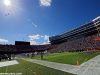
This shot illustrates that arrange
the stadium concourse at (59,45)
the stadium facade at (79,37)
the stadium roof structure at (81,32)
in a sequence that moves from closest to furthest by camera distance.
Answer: the stadium facade at (79,37) → the stadium roof structure at (81,32) → the stadium concourse at (59,45)

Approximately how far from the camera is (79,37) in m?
121

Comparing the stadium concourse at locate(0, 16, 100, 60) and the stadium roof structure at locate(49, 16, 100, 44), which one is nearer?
the stadium roof structure at locate(49, 16, 100, 44)

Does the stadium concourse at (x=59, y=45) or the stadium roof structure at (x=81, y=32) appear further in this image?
the stadium concourse at (x=59, y=45)

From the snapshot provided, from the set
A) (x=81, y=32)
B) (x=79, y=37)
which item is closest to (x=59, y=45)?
(x=79, y=37)

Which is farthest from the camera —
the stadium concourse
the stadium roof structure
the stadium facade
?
the stadium concourse

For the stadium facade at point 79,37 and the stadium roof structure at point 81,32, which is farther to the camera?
the stadium roof structure at point 81,32

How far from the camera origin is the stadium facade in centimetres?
7931

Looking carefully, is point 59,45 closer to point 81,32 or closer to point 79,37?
Result: point 79,37

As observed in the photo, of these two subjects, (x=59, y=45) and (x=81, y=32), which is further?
(x=81, y=32)

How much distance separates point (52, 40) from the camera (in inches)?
6348

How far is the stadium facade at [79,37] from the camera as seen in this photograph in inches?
3123

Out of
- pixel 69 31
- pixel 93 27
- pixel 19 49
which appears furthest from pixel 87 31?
pixel 19 49

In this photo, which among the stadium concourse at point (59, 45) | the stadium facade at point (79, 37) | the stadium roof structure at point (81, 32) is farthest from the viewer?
the stadium concourse at point (59, 45)

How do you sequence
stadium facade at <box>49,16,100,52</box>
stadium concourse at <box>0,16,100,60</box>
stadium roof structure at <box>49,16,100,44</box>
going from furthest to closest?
stadium concourse at <box>0,16,100,60</box>, stadium roof structure at <box>49,16,100,44</box>, stadium facade at <box>49,16,100,52</box>
